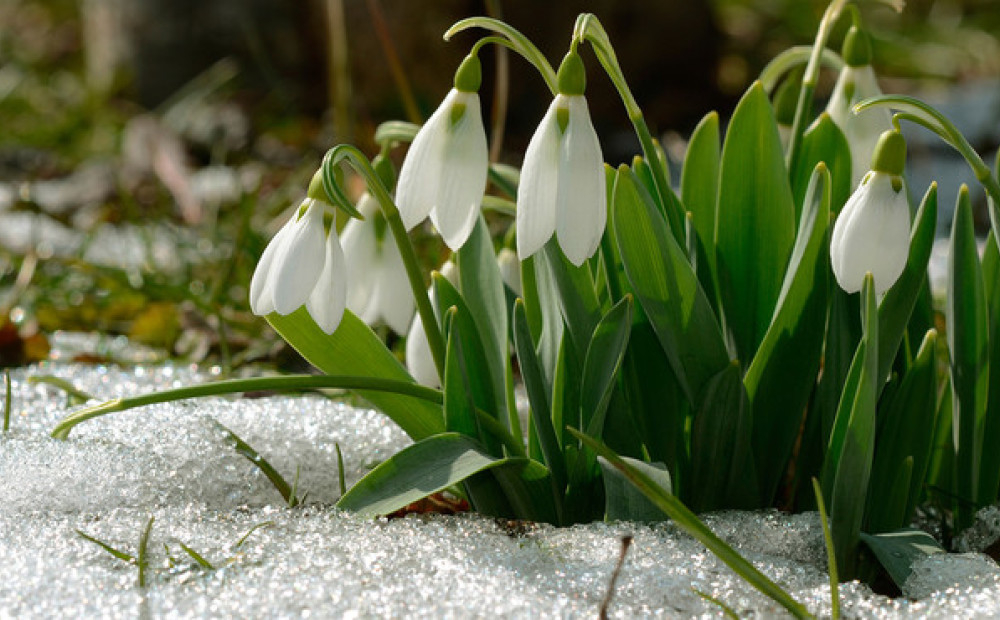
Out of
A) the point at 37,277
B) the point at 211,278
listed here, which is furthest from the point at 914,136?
the point at 37,277

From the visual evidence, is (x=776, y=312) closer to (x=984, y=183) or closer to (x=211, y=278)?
(x=984, y=183)

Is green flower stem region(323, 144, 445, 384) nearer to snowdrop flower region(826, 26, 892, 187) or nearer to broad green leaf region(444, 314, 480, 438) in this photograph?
broad green leaf region(444, 314, 480, 438)

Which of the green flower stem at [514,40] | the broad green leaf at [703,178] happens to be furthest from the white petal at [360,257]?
the broad green leaf at [703,178]

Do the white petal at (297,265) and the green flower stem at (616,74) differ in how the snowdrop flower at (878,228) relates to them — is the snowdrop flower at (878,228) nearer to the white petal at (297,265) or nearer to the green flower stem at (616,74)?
the green flower stem at (616,74)

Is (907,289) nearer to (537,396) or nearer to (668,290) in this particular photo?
(668,290)

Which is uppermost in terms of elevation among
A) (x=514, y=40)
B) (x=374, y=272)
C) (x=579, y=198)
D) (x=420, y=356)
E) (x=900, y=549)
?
(x=514, y=40)

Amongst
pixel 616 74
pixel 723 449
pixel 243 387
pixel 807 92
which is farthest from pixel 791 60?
pixel 243 387
